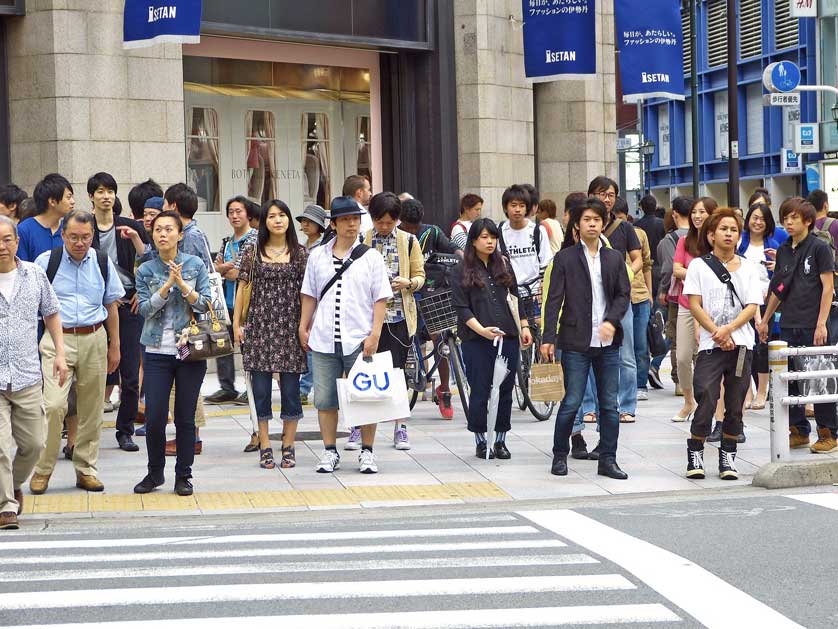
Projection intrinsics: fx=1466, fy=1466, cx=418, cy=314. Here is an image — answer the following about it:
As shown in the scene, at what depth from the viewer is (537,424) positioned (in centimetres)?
1327

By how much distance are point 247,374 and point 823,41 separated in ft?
129

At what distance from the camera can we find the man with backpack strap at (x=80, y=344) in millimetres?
9656

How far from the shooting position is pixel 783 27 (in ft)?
159

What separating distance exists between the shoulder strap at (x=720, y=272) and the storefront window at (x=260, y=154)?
8.38 metres

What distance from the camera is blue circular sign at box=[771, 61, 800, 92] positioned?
25.2m

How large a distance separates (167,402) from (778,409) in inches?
167

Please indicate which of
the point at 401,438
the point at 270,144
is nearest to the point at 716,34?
the point at 270,144

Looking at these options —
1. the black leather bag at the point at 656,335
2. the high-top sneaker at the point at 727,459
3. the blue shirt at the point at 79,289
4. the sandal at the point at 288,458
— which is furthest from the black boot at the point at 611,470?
the black leather bag at the point at 656,335

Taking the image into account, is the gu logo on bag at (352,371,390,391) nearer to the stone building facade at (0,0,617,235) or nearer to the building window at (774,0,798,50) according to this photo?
the stone building facade at (0,0,617,235)

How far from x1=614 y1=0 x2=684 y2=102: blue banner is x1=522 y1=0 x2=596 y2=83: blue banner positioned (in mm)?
1081

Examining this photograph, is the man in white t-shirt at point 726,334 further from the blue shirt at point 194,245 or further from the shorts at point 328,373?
the blue shirt at point 194,245

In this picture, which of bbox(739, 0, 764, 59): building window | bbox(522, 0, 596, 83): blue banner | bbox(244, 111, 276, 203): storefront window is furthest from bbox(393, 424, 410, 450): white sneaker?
bbox(739, 0, 764, 59): building window

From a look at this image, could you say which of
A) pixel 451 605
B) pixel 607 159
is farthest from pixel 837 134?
pixel 451 605

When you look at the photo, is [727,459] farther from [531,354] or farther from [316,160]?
[316,160]
